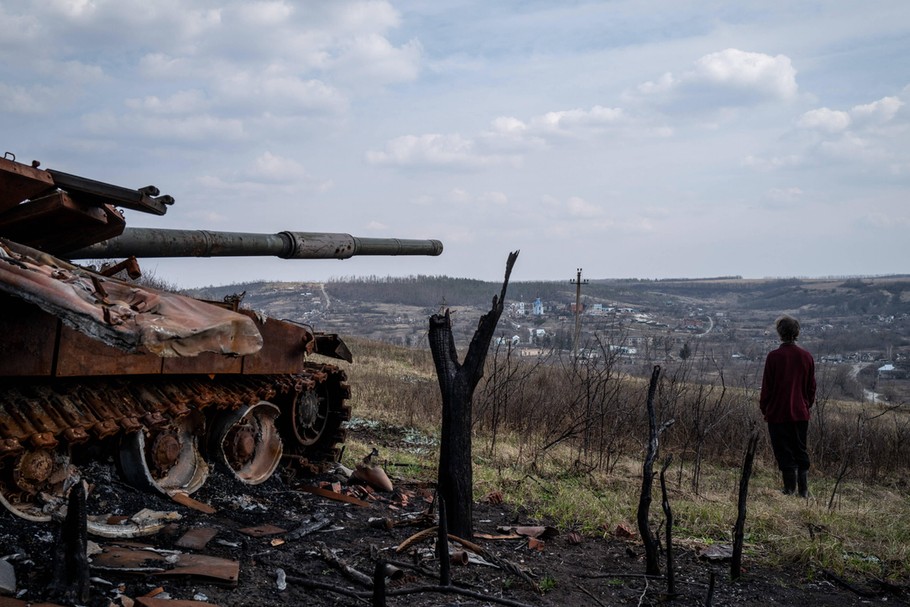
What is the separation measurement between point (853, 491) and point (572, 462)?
333 centimetres

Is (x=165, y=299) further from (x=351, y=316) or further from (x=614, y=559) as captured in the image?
(x=351, y=316)

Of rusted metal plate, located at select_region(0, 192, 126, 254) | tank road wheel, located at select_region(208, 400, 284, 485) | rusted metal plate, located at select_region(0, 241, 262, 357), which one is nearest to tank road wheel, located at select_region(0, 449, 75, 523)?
rusted metal plate, located at select_region(0, 241, 262, 357)

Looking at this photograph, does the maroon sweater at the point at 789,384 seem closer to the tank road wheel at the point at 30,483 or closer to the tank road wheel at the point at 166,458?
the tank road wheel at the point at 166,458

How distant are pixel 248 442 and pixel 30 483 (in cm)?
199

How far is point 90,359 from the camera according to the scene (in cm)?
475

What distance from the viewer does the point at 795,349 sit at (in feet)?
27.1

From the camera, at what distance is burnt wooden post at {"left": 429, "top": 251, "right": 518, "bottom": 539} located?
521 cm

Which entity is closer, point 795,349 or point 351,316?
point 795,349

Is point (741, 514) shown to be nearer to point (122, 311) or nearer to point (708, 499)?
point (708, 499)

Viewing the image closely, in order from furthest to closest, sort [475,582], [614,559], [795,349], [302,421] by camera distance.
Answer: [795,349], [302,421], [614,559], [475,582]

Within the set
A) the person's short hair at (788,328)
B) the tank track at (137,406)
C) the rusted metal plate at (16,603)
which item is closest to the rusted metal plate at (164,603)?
the rusted metal plate at (16,603)

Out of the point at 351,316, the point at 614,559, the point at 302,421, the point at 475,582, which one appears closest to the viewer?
the point at 475,582

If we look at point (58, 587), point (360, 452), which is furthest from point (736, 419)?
point (58, 587)

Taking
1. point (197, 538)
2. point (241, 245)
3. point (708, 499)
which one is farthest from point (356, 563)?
point (708, 499)
